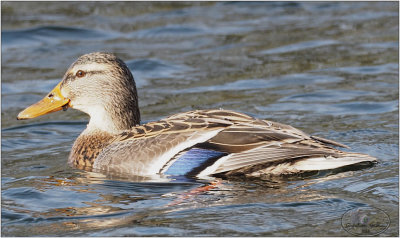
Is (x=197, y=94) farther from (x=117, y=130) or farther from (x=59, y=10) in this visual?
(x=59, y=10)

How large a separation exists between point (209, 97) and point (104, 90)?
10.2 ft

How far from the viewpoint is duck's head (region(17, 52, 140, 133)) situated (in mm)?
9414

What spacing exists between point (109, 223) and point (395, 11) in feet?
37.7

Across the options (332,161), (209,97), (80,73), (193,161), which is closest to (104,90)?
(80,73)

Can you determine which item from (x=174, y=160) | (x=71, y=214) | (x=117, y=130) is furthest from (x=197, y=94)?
(x=71, y=214)

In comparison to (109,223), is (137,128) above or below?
above

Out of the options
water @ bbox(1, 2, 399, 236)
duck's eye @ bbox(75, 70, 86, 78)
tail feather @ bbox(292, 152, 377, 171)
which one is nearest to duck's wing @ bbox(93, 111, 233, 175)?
water @ bbox(1, 2, 399, 236)

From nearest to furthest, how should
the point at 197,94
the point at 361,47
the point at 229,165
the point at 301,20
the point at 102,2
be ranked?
the point at 229,165, the point at 197,94, the point at 361,47, the point at 301,20, the point at 102,2

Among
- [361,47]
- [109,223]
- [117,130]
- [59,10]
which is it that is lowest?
[109,223]

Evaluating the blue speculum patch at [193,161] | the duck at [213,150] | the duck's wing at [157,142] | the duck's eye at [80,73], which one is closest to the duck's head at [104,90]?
the duck's eye at [80,73]

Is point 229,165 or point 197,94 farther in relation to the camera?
point 197,94

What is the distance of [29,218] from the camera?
729cm

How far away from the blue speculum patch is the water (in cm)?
16

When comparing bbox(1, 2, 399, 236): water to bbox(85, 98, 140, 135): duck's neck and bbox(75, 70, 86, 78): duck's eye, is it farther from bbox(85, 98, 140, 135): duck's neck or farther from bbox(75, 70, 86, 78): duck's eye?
bbox(75, 70, 86, 78): duck's eye
